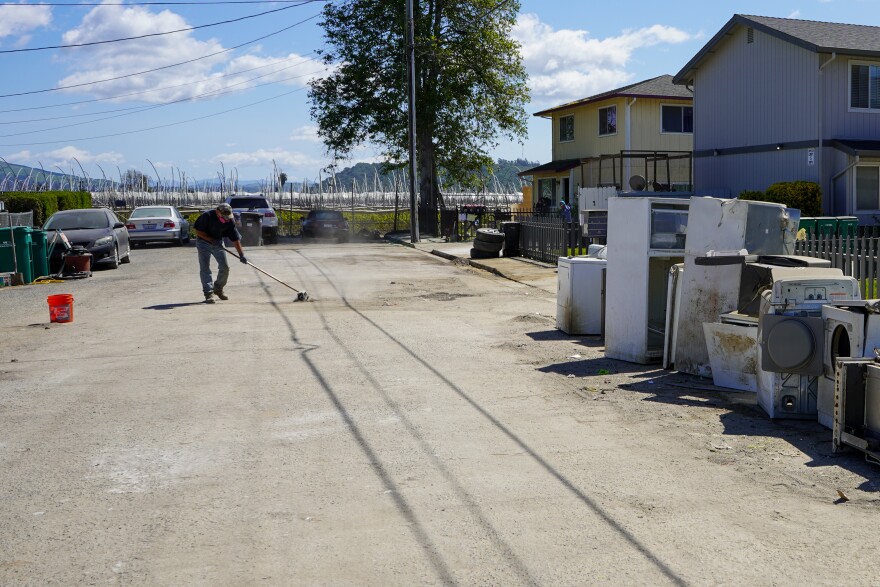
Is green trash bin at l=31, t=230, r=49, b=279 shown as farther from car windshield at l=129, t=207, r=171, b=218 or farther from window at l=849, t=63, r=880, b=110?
window at l=849, t=63, r=880, b=110

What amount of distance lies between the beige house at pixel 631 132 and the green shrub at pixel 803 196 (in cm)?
1061

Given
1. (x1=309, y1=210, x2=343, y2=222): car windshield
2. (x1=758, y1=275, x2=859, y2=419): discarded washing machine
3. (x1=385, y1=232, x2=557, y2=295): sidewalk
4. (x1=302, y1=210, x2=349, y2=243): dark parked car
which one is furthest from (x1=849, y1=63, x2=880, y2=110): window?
(x1=758, y1=275, x2=859, y2=419): discarded washing machine

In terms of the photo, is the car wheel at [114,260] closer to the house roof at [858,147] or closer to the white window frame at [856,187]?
the house roof at [858,147]

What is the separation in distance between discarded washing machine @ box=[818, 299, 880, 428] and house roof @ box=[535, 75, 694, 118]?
32459 millimetres

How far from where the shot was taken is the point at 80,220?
75.6 ft

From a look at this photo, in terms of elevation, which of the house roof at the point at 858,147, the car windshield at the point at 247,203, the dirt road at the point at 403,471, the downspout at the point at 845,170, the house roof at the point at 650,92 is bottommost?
the dirt road at the point at 403,471

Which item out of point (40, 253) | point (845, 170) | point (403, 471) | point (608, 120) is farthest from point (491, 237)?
point (403, 471)

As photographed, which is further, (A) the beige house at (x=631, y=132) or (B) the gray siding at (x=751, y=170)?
(A) the beige house at (x=631, y=132)

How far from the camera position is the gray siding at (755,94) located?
26.6 metres

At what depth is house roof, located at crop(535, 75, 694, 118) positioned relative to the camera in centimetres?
3834

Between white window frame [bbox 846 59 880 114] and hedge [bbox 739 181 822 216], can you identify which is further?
white window frame [bbox 846 59 880 114]

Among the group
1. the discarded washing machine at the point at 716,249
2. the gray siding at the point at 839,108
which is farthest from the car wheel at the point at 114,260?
the gray siding at the point at 839,108

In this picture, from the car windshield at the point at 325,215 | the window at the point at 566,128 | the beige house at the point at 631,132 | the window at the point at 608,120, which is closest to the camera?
the car windshield at the point at 325,215

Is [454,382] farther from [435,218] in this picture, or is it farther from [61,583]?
[435,218]
